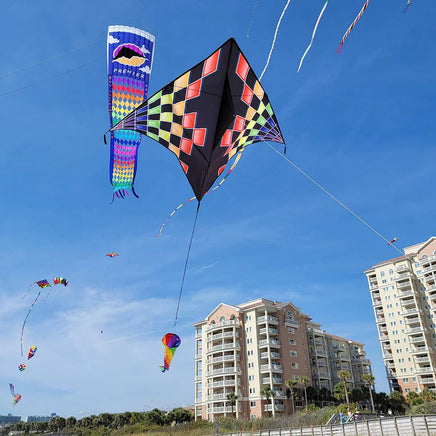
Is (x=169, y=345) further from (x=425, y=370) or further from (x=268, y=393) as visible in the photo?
(x=425, y=370)

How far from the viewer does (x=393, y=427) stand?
63.2 ft

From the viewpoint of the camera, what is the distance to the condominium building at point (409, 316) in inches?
2296

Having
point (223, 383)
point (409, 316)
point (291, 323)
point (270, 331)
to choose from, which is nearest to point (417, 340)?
point (409, 316)

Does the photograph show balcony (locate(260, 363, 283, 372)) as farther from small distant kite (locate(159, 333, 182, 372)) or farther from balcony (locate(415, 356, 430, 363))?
small distant kite (locate(159, 333, 182, 372))

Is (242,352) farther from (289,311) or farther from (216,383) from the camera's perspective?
(289,311)

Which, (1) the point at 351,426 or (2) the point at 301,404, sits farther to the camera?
(2) the point at 301,404

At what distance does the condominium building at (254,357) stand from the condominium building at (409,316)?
983 cm

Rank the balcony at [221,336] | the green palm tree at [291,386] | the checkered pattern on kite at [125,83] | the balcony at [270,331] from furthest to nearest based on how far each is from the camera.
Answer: the balcony at [221,336]
the balcony at [270,331]
the green palm tree at [291,386]
the checkered pattern on kite at [125,83]

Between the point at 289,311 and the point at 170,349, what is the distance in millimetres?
53300

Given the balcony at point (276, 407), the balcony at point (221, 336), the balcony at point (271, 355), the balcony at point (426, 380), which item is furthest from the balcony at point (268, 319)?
the balcony at point (426, 380)

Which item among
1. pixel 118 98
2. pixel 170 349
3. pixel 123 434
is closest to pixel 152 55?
pixel 118 98

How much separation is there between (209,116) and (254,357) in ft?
169

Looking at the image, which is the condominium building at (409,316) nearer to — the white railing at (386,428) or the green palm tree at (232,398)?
→ the green palm tree at (232,398)

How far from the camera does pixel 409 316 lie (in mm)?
62469
